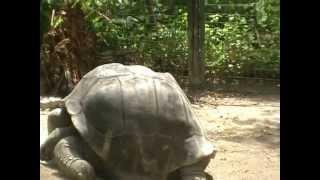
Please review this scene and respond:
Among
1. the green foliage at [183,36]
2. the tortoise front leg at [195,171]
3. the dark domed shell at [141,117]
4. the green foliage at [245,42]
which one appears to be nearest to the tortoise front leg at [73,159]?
the dark domed shell at [141,117]

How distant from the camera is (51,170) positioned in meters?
3.70

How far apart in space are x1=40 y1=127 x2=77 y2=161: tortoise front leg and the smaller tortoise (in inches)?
3.5

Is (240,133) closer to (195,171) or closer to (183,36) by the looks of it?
(195,171)

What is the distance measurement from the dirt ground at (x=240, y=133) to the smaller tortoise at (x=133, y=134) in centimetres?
27

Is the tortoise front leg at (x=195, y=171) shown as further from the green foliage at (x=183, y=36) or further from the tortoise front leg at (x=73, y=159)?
the green foliage at (x=183, y=36)

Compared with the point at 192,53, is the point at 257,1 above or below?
above

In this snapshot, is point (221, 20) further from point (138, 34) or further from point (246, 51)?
point (138, 34)

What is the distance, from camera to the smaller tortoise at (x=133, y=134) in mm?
3336

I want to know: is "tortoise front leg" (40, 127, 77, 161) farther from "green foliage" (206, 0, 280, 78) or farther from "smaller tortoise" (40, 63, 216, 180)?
"green foliage" (206, 0, 280, 78)

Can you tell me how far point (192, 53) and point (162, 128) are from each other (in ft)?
13.9

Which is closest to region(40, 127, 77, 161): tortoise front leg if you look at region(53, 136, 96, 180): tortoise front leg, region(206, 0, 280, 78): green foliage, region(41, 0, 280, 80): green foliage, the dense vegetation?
region(53, 136, 96, 180): tortoise front leg

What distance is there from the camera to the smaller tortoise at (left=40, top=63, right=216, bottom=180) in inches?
131
